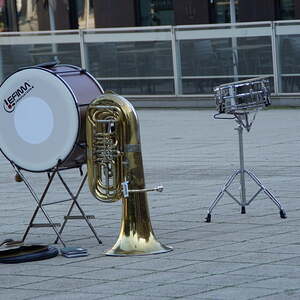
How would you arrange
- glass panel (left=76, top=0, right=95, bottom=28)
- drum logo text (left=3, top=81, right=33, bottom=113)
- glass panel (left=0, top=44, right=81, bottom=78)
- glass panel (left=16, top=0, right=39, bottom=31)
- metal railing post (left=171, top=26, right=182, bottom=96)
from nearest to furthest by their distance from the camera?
drum logo text (left=3, top=81, right=33, bottom=113) → metal railing post (left=171, top=26, right=182, bottom=96) → glass panel (left=0, top=44, right=81, bottom=78) → glass panel (left=76, top=0, right=95, bottom=28) → glass panel (left=16, top=0, right=39, bottom=31)

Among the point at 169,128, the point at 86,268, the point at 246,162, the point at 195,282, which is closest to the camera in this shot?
the point at 195,282

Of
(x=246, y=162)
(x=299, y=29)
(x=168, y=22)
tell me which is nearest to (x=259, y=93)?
(x=246, y=162)

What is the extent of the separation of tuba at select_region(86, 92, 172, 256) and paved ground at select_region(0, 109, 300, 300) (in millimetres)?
185

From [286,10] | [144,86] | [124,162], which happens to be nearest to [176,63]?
[144,86]

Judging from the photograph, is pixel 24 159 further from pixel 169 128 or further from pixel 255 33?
pixel 255 33

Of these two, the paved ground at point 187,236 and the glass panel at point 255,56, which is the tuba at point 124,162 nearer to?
the paved ground at point 187,236

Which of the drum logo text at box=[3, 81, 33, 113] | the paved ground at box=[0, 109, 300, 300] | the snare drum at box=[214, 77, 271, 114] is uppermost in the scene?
the drum logo text at box=[3, 81, 33, 113]

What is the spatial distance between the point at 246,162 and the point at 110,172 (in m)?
5.34

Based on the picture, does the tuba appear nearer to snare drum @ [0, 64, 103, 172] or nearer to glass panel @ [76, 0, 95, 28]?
snare drum @ [0, 64, 103, 172]

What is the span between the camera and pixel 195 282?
25.1 feet

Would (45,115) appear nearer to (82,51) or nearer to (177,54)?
(177,54)

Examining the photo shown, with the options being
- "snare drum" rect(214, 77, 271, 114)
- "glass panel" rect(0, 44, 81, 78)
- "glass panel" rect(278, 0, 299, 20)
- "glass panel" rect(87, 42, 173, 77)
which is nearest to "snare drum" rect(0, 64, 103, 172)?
"snare drum" rect(214, 77, 271, 114)

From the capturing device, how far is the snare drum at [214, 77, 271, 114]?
988 cm

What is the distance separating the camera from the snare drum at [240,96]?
9.88 m
